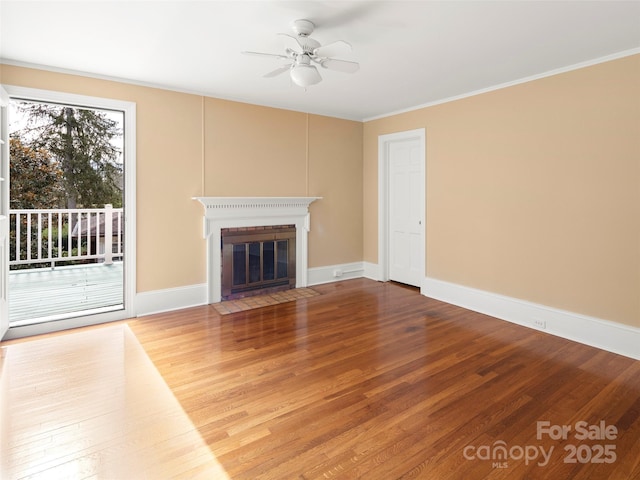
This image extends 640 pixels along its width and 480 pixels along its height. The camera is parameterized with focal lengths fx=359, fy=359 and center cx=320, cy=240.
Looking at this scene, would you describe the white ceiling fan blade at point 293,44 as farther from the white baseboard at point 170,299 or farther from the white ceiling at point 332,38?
the white baseboard at point 170,299

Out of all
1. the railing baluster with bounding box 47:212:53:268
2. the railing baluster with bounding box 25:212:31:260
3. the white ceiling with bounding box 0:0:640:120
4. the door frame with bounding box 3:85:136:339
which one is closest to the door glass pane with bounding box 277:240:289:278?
the door frame with bounding box 3:85:136:339

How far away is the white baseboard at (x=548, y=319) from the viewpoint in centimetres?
311

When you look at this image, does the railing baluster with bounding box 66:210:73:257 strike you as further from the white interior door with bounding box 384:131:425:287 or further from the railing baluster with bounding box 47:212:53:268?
the white interior door with bounding box 384:131:425:287

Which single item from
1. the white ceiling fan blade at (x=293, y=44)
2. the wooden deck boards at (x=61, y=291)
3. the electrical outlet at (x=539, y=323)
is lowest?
the electrical outlet at (x=539, y=323)

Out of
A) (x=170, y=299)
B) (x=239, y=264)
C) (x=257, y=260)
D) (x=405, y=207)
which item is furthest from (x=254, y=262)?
(x=405, y=207)

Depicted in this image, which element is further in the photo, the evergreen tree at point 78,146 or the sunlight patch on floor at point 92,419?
the evergreen tree at point 78,146

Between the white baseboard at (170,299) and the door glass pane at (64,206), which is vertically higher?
the door glass pane at (64,206)

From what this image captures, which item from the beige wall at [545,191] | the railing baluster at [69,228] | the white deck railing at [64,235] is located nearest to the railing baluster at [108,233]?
the white deck railing at [64,235]

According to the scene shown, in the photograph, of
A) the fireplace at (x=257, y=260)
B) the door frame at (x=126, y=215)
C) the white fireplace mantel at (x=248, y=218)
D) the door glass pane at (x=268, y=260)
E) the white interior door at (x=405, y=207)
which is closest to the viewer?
the door frame at (x=126, y=215)

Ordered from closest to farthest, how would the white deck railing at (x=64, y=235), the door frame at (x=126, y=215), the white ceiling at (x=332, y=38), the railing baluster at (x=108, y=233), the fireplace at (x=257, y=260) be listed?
the white ceiling at (x=332, y=38), the door frame at (x=126, y=215), the fireplace at (x=257, y=260), the white deck railing at (x=64, y=235), the railing baluster at (x=108, y=233)

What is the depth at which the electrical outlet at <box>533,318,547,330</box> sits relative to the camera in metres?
3.65

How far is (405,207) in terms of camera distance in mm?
5367

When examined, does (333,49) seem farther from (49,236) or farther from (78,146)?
(49,236)

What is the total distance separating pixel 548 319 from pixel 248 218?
3.62 m
